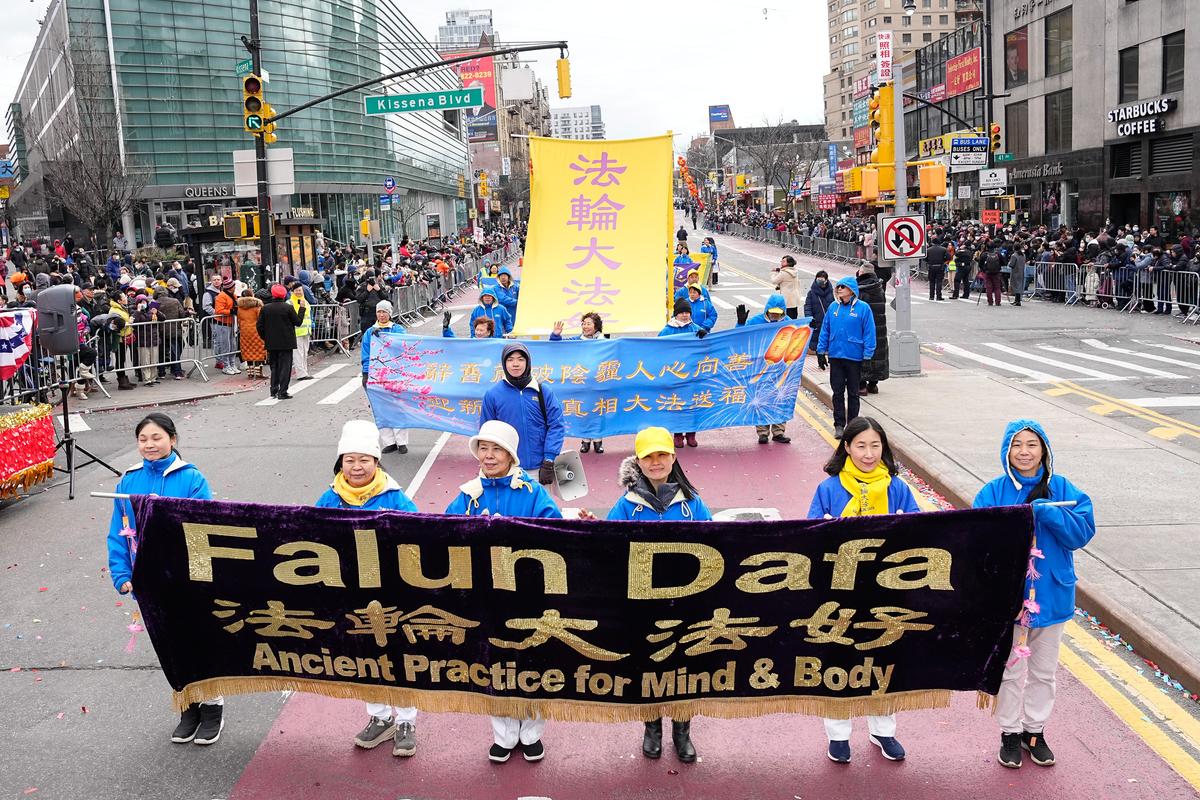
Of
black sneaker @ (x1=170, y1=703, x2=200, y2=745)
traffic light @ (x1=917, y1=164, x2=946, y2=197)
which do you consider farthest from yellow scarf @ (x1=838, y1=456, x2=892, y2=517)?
traffic light @ (x1=917, y1=164, x2=946, y2=197)

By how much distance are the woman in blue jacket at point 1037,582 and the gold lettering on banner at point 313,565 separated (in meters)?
3.08

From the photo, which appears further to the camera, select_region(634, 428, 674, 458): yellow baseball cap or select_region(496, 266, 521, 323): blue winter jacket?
select_region(496, 266, 521, 323): blue winter jacket

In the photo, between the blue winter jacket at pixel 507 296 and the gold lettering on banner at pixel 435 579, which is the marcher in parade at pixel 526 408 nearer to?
the gold lettering on banner at pixel 435 579

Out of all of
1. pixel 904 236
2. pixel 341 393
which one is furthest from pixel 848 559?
pixel 341 393

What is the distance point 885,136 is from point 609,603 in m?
14.8

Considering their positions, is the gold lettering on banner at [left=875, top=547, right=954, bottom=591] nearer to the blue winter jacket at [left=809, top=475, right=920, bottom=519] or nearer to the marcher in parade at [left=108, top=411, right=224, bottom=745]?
the blue winter jacket at [left=809, top=475, right=920, bottom=519]

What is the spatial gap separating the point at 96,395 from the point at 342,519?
14636mm

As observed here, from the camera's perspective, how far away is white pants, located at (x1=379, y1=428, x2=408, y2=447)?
12.5 metres

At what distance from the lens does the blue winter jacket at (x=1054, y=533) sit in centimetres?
472

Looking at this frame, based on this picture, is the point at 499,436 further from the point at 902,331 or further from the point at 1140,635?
the point at 902,331

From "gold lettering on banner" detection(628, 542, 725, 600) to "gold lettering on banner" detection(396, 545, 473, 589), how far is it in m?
0.77

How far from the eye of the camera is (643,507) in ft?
16.6

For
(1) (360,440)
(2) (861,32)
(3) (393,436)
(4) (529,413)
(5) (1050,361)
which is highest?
(2) (861,32)

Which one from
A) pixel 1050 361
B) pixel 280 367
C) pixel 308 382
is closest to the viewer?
pixel 280 367
